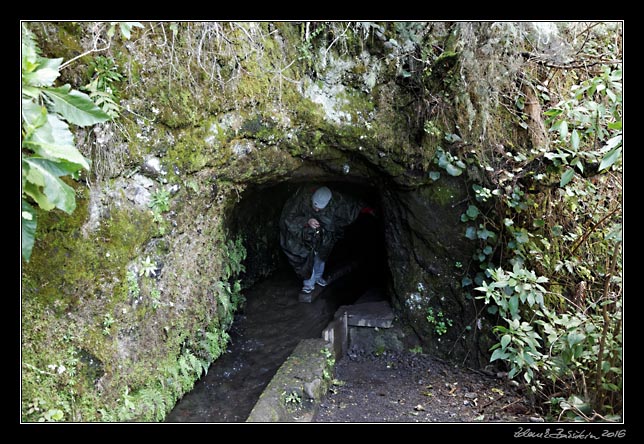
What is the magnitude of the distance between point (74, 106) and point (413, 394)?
509 cm

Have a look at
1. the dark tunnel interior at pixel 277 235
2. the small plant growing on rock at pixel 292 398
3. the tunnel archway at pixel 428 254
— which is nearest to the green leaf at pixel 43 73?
the tunnel archway at pixel 428 254

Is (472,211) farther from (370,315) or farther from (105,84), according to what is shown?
(105,84)

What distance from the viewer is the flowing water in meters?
5.17

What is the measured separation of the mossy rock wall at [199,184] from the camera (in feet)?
12.8

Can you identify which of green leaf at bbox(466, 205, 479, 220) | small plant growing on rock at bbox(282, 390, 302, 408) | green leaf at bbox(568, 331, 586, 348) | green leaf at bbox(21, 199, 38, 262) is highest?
green leaf at bbox(466, 205, 479, 220)

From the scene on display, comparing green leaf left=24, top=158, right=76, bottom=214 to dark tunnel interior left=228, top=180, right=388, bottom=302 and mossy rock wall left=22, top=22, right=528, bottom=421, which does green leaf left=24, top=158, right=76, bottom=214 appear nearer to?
mossy rock wall left=22, top=22, right=528, bottom=421

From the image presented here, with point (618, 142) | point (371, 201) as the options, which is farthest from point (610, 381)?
point (371, 201)

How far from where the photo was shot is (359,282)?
9.54 meters

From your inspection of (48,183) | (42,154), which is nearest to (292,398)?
(48,183)

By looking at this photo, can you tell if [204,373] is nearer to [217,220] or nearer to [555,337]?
[217,220]

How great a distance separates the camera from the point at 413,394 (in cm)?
581

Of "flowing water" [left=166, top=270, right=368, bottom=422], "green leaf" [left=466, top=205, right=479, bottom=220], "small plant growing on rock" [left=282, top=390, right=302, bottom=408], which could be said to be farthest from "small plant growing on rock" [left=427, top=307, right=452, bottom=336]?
"small plant growing on rock" [left=282, top=390, right=302, bottom=408]

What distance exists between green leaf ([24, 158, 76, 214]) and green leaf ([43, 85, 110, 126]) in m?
0.42

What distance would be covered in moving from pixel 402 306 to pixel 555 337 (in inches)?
126
